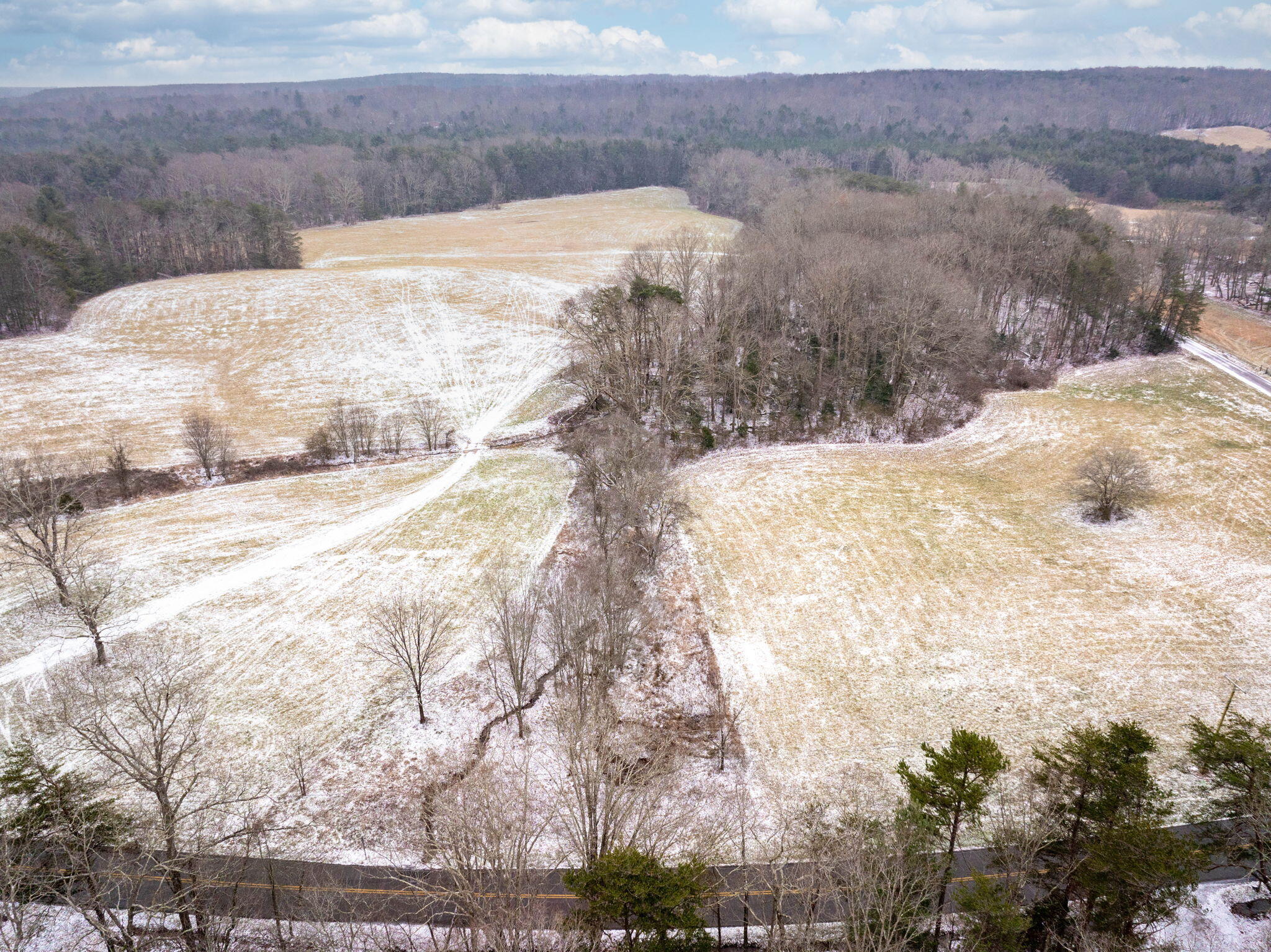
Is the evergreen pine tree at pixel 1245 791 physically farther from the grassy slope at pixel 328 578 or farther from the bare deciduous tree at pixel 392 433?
the bare deciduous tree at pixel 392 433

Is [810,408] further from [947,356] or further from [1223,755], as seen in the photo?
[1223,755]

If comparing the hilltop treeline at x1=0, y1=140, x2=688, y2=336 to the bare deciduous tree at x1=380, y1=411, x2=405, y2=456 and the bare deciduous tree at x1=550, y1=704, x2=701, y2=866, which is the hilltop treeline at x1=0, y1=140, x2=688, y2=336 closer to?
the bare deciduous tree at x1=380, y1=411, x2=405, y2=456

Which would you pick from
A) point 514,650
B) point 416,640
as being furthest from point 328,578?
point 514,650

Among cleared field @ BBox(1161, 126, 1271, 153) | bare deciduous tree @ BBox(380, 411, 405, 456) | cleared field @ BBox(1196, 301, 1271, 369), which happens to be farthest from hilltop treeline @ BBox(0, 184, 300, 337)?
cleared field @ BBox(1161, 126, 1271, 153)

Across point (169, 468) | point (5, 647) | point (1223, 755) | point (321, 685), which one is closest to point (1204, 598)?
point (1223, 755)

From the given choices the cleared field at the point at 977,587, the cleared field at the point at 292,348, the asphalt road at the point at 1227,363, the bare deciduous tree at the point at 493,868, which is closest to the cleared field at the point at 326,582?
the bare deciduous tree at the point at 493,868
